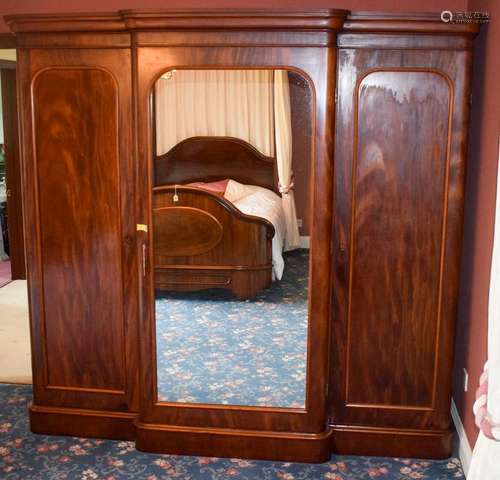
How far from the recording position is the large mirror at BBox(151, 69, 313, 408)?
2.64m

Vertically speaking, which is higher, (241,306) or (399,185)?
(399,185)

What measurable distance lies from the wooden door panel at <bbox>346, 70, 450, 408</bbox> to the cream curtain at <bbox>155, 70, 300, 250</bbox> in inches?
12.2

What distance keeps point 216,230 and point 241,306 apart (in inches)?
A: 14.0

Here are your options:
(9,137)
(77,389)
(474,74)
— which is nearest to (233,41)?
(474,74)

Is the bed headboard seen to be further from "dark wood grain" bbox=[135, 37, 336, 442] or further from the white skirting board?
the white skirting board

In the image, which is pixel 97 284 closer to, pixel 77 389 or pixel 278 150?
pixel 77 389

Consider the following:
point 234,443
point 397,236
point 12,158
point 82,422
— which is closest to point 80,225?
point 82,422

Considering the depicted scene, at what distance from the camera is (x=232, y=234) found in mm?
2812

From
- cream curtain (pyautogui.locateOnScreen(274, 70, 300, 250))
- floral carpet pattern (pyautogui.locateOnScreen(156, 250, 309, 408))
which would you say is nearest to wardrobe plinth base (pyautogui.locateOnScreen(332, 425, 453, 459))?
floral carpet pattern (pyautogui.locateOnScreen(156, 250, 309, 408))

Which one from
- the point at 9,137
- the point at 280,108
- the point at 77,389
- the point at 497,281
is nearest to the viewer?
the point at 497,281

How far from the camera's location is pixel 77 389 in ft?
9.87

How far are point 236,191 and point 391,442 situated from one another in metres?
1.30

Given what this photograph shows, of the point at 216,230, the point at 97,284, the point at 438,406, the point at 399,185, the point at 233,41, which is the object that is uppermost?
the point at 233,41

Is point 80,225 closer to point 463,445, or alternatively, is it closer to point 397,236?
point 397,236
